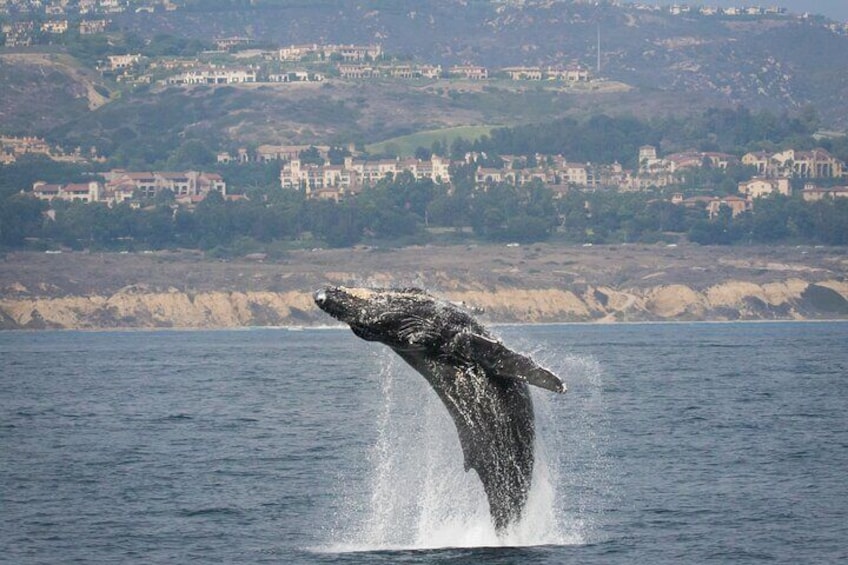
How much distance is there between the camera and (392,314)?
108 ft

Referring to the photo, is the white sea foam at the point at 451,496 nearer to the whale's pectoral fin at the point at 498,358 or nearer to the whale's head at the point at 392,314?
the whale's pectoral fin at the point at 498,358

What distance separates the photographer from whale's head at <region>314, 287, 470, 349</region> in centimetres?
3269

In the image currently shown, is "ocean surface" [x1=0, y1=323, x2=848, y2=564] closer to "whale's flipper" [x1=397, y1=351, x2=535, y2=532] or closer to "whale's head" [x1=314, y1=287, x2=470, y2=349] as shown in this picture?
"whale's flipper" [x1=397, y1=351, x2=535, y2=532]

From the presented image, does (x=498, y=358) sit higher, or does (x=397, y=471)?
(x=498, y=358)

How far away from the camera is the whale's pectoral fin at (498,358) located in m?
31.9

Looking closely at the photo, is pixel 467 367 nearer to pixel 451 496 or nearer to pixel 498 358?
pixel 498 358

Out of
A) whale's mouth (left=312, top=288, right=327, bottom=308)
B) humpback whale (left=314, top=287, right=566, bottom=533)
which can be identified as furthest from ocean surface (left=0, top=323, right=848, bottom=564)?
whale's mouth (left=312, top=288, right=327, bottom=308)

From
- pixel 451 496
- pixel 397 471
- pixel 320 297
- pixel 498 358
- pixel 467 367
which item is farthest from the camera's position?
pixel 397 471

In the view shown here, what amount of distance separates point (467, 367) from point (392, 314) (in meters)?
1.83

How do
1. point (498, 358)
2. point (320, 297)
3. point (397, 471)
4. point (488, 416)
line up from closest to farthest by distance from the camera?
point (320, 297) → point (498, 358) → point (488, 416) → point (397, 471)

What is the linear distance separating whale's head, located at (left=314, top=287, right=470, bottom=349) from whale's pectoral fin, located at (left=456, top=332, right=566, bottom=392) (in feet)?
1.46

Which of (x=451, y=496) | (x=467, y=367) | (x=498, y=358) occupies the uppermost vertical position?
(x=498, y=358)

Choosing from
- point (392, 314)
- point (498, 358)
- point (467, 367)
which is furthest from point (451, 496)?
point (392, 314)

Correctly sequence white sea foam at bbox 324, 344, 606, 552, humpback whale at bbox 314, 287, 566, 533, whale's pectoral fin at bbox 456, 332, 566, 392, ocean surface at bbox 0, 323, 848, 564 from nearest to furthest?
whale's pectoral fin at bbox 456, 332, 566, 392, humpback whale at bbox 314, 287, 566, 533, white sea foam at bbox 324, 344, 606, 552, ocean surface at bbox 0, 323, 848, 564
